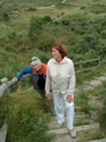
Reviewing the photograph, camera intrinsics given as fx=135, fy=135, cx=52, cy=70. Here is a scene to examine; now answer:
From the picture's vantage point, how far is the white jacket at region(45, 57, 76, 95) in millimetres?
2246

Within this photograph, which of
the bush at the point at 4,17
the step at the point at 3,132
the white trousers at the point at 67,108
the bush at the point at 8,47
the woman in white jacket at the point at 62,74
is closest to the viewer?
→ the step at the point at 3,132

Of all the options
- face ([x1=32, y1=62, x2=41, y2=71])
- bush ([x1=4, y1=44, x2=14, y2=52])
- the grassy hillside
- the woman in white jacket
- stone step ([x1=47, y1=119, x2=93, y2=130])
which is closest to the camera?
the woman in white jacket

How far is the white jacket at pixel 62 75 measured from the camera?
2246 mm

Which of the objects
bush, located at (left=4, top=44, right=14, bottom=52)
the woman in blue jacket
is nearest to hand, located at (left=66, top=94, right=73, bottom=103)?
the woman in blue jacket

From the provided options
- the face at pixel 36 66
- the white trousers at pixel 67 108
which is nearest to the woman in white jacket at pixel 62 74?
the white trousers at pixel 67 108

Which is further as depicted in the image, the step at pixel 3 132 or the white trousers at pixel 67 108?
the white trousers at pixel 67 108

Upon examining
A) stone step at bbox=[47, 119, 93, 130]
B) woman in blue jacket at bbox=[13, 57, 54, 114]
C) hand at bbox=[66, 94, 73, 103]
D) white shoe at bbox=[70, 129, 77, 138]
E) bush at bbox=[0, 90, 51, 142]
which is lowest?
stone step at bbox=[47, 119, 93, 130]

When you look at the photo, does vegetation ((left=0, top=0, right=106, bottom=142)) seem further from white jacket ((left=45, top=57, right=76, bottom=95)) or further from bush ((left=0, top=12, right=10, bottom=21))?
white jacket ((left=45, top=57, right=76, bottom=95))

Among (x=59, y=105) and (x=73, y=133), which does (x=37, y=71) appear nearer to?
(x=59, y=105)

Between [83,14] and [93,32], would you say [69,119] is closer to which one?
[93,32]

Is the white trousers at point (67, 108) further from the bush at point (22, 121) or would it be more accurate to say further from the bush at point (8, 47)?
the bush at point (8, 47)

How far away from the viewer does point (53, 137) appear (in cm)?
242

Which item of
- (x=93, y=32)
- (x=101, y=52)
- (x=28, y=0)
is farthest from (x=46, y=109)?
(x=28, y=0)

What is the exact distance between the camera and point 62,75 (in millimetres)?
2260
